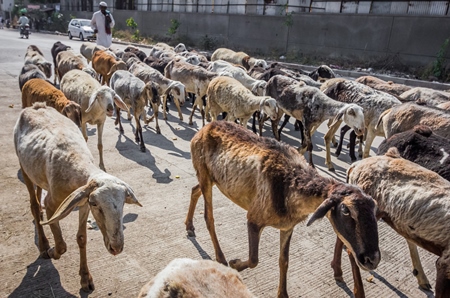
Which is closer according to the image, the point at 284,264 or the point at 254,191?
the point at 284,264

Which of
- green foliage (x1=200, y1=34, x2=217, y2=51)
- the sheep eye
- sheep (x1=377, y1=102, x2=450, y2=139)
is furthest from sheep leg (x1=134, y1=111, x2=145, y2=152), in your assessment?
green foliage (x1=200, y1=34, x2=217, y2=51)

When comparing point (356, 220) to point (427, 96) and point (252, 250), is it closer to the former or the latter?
point (252, 250)

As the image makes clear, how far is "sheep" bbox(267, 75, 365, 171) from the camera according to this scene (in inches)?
283

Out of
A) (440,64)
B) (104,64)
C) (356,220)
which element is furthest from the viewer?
(440,64)

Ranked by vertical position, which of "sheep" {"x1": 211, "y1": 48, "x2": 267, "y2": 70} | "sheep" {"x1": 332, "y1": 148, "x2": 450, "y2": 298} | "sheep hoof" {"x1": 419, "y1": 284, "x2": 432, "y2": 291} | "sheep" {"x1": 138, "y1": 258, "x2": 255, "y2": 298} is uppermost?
"sheep" {"x1": 211, "y1": 48, "x2": 267, "y2": 70}

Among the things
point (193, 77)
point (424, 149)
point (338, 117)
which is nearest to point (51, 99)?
point (193, 77)

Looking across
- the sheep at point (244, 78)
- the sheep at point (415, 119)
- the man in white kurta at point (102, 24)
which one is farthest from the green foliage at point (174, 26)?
the sheep at point (415, 119)

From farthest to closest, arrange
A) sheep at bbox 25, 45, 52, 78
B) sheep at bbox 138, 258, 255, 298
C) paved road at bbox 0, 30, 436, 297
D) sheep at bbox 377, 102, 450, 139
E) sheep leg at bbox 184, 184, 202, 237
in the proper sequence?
sheep at bbox 25, 45, 52, 78 → sheep at bbox 377, 102, 450, 139 → sheep leg at bbox 184, 184, 202, 237 → paved road at bbox 0, 30, 436, 297 → sheep at bbox 138, 258, 255, 298

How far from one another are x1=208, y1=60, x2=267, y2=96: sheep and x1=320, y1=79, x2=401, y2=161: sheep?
1851 millimetres

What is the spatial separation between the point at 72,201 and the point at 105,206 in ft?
0.92

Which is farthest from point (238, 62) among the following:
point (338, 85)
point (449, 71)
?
point (449, 71)

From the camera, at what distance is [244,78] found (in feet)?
36.1

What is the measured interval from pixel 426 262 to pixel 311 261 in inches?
60.5

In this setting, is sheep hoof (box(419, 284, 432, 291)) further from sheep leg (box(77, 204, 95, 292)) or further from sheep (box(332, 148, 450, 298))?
sheep leg (box(77, 204, 95, 292))
